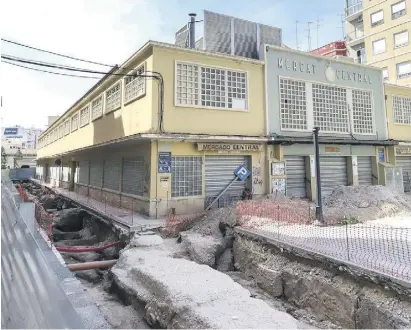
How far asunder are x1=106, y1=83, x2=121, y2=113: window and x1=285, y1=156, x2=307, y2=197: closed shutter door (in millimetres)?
9453

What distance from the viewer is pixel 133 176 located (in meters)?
14.4

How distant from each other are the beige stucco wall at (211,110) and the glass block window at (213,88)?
0.31 metres

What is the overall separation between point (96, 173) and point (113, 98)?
546 centimetres

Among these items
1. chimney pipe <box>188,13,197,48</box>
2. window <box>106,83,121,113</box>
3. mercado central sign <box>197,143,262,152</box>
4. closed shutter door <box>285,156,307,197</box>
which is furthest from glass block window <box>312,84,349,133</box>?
window <box>106,83,121,113</box>

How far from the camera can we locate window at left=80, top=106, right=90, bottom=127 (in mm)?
21906

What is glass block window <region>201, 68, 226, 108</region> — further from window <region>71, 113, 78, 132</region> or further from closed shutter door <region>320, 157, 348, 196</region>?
window <region>71, 113, 78, 132</region>

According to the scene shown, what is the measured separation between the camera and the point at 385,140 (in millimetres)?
18156

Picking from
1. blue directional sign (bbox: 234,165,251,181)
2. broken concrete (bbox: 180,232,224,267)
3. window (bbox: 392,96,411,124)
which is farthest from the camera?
window (bbox: 392,96,411,124)

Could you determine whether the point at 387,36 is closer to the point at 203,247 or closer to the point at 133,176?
the point at 133,176

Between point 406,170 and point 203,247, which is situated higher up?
point 406,170

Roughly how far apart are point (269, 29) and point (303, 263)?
46.6 feet

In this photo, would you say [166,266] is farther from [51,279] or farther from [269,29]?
[269,29]

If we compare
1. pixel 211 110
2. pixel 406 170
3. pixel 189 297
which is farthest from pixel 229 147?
pixel 406 170

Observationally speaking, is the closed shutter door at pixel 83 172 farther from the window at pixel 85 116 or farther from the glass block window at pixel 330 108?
the glass block window at pixel 330 108
